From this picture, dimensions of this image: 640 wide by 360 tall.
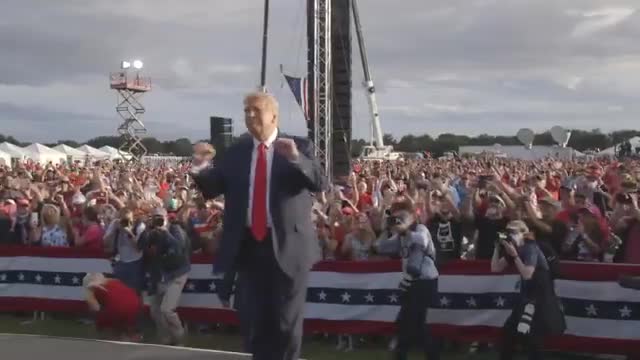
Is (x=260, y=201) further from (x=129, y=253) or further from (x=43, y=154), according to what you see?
(x=43, y=154)

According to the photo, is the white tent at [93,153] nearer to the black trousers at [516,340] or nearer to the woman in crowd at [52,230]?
the woman in crowd at [52,230]

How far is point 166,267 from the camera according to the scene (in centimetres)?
977

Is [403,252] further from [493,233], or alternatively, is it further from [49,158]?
[49,158]

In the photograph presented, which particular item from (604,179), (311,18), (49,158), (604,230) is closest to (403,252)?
(604,230)

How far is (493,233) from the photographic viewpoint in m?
9.17

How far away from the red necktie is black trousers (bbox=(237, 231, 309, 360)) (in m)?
0.05

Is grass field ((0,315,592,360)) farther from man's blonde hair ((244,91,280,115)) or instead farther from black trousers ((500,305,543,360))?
man's blonde hair ((244,91,280,115))

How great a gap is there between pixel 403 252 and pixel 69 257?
204 inches

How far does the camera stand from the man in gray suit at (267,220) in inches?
173

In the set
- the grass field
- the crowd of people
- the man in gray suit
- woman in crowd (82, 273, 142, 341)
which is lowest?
the grass field

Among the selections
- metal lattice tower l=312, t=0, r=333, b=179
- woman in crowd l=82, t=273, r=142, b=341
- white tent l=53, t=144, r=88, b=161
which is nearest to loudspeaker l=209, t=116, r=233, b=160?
woman in crowd l=82, t=273, r=142, b=341

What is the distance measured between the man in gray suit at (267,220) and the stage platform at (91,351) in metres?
1.87

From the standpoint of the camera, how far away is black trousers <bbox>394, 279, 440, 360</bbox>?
7809 mm

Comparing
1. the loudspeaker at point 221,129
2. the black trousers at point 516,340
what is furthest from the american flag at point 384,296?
the loudspeaker at point 221,129
